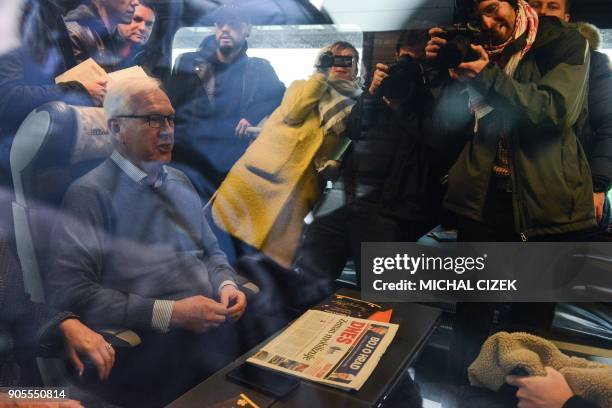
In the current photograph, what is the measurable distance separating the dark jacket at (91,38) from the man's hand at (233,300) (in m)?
0.85

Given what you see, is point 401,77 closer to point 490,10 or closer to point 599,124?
point 490,10

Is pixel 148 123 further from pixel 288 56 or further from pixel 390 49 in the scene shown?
pixel 390 49

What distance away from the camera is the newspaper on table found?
1.38m

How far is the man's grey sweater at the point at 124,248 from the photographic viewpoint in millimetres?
1471

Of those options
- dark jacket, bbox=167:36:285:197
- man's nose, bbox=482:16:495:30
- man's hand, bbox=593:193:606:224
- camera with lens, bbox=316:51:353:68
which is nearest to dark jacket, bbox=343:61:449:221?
camera with lens, bbox=316:51:353:68

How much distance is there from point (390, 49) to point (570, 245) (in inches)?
31.2

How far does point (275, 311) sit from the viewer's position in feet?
5.50

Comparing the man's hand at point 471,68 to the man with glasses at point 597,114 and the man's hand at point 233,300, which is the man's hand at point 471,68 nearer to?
the man with glasses at point 597,114

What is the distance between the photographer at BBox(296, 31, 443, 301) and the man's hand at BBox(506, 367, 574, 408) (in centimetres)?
56

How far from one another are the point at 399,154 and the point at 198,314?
87 centimetres

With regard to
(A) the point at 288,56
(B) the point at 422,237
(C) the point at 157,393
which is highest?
(A) the point at 288,56

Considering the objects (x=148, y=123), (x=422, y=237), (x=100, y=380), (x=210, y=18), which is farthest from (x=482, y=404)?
(x=210, y=18)

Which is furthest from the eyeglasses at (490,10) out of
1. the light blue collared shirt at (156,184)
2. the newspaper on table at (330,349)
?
the light blue collared shirt at (156,184)

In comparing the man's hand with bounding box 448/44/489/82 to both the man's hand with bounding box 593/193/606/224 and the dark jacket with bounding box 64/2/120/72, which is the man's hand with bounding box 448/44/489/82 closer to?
the man's hand with bounding box 593/193/606/224
